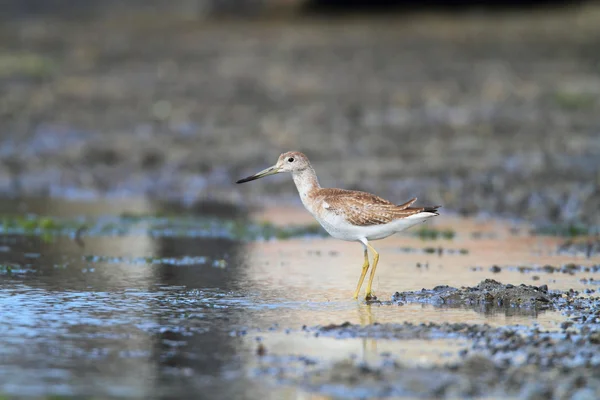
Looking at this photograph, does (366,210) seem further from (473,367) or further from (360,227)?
(473,367)

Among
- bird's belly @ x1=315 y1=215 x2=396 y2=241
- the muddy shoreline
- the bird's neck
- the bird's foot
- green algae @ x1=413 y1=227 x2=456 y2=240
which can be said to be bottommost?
the muddy shoreline

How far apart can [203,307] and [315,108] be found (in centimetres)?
1234

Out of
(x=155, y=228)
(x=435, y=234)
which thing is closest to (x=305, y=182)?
(x=435, y=234)

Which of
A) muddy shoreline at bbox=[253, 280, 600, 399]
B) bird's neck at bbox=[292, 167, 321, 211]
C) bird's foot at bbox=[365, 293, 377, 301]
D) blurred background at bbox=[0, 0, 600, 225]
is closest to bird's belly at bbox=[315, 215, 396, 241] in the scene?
bird's neck at bbox=[292, 167, 321, 211]

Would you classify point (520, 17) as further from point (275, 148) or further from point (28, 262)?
point (28, 262)

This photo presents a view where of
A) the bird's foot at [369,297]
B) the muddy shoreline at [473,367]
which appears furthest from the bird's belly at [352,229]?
the muddy shoreline at [473,367]

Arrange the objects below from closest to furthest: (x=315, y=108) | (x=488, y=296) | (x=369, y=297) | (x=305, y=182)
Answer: (x=488, y=296) < (x=369, y=297) < (x=305, y=182) < (x=315, y=108)

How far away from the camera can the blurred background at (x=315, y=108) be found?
16.6 metres

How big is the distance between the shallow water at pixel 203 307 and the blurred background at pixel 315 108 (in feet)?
11.0

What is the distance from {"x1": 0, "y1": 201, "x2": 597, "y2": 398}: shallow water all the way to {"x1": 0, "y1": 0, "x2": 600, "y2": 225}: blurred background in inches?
132

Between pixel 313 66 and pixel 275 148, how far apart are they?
672cm

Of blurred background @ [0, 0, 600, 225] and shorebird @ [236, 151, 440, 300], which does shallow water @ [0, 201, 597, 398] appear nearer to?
shorebird @ [236, 151, 440, 300]

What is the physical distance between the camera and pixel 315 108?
20859 mm

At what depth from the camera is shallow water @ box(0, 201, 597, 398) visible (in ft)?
22.4
